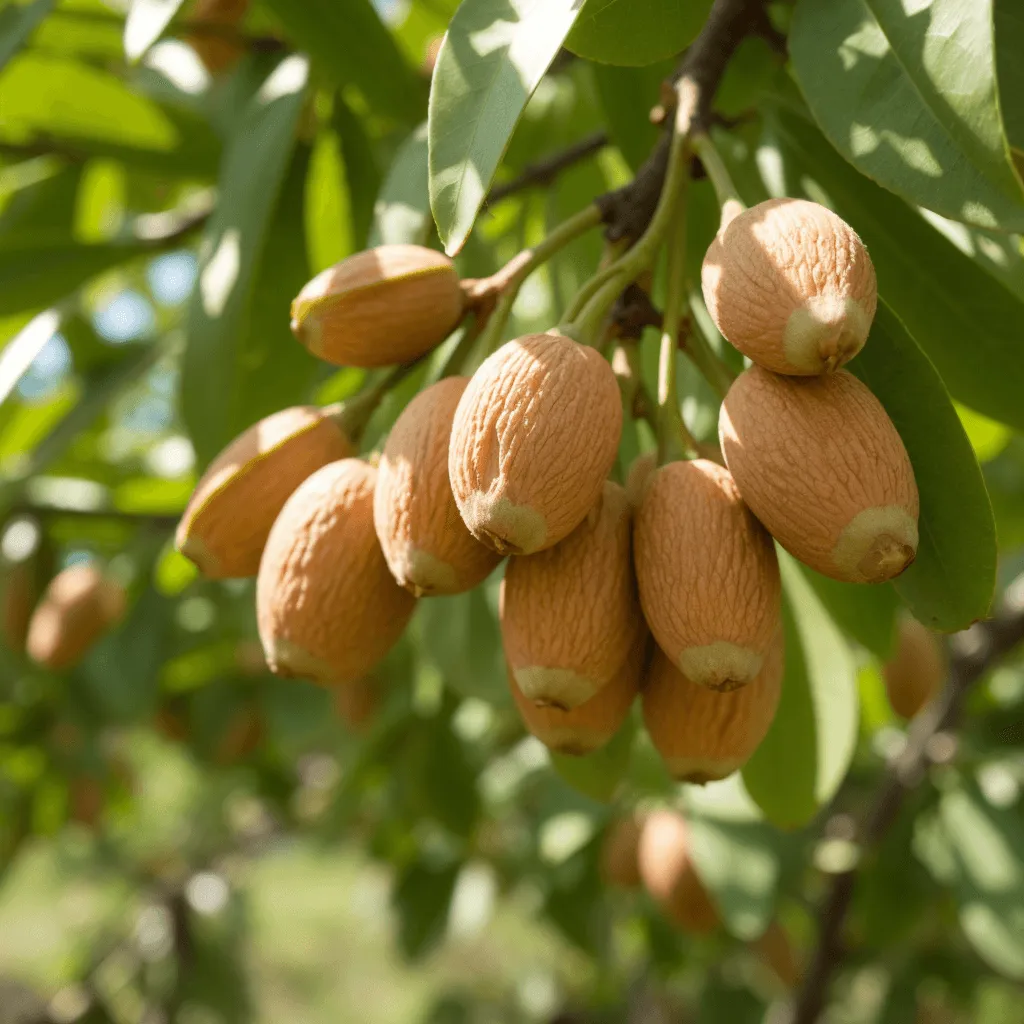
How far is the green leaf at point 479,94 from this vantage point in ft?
1.99

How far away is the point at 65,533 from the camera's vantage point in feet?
6.79

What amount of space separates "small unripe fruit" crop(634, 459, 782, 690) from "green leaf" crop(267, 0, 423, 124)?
0.69 metres

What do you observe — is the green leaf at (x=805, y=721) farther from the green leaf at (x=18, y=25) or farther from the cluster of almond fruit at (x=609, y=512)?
the green leaf at (x=18, y=25)

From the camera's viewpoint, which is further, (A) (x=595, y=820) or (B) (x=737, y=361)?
(A) (x=595, y=820)

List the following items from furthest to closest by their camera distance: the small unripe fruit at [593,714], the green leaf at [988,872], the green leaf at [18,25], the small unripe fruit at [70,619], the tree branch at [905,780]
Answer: the tree branch at [905,780]
the small unripe fruit at [70,619]
the green leaf at [988,872]
the green leaf at [18,25]
the small unripe fruit at [593,714]

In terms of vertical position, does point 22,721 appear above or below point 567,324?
below

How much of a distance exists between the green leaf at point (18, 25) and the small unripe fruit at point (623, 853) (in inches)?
61.9

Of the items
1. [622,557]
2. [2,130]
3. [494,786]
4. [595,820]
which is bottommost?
[494,786]

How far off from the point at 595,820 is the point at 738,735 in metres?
1.16

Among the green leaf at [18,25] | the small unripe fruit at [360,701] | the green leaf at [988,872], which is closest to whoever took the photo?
the green leaf at [18,25]

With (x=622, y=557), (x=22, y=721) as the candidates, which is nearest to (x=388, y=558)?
(x=622, y=557)

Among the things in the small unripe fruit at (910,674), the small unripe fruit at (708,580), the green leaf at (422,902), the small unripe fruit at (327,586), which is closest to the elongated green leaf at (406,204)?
the small unripe fruit at (327,586)

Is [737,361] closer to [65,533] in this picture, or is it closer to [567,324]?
[567,324]

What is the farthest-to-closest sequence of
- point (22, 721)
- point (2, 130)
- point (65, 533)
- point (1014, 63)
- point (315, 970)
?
point (315, 970) → point (22, 721) → point (65, 533) → point (2, 130) → point (1014, 63)
